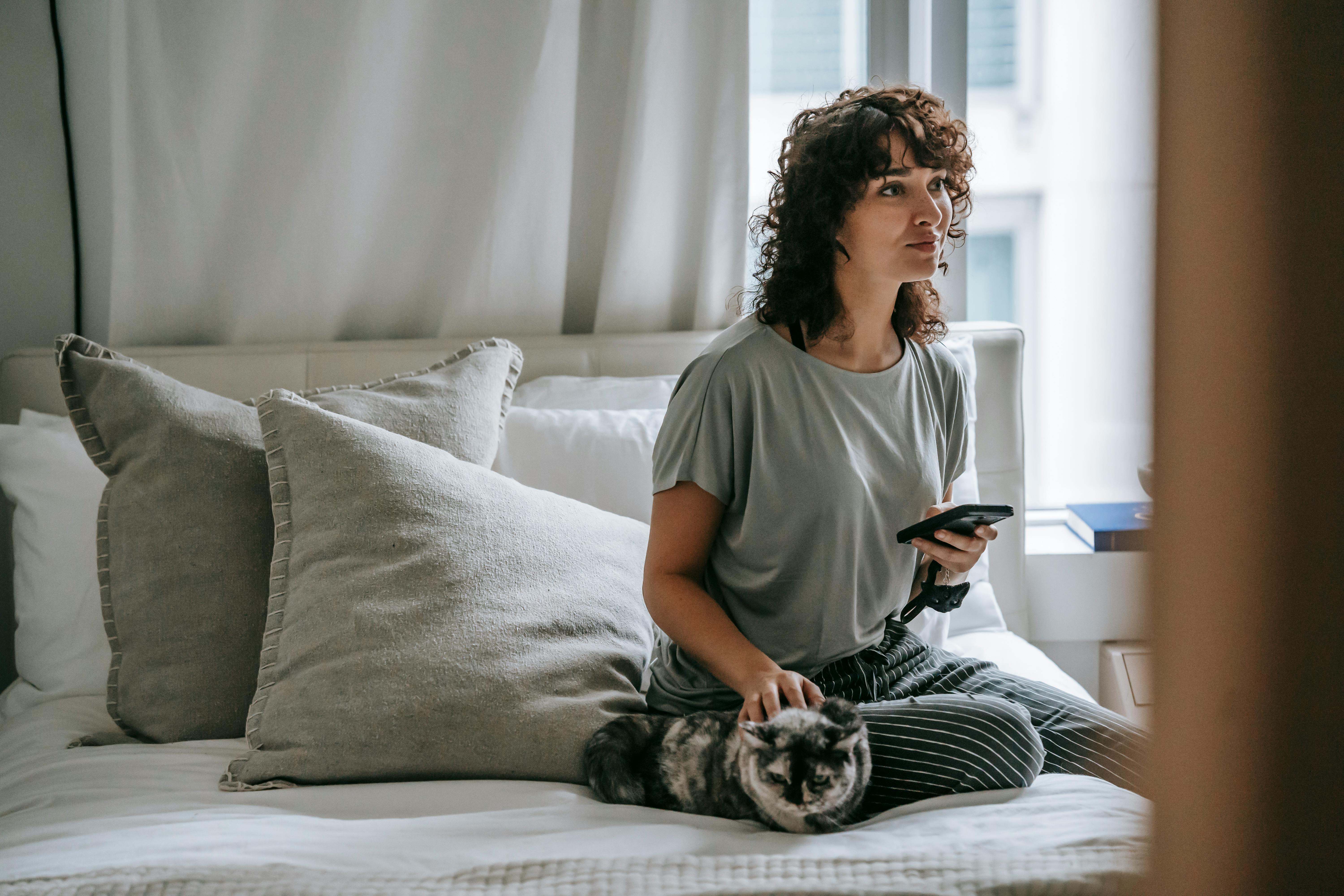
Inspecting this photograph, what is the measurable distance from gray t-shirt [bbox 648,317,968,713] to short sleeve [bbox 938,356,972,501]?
17cm

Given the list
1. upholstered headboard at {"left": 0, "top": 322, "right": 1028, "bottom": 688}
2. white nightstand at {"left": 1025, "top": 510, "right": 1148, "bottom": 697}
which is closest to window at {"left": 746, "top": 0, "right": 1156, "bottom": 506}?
white nightstand at {"left": 1025, "top": 510, "right": 1148, "bottom": 697}

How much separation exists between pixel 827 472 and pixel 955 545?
0.19 meters

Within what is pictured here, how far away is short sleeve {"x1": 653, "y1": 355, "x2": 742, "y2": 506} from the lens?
119 cm

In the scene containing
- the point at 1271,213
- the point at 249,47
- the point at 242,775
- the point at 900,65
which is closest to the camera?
the point at 1271,213

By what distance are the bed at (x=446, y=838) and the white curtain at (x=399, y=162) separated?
0.92m

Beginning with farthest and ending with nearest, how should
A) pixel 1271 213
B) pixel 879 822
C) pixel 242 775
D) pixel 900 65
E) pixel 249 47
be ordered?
1. pixel 900 65
2. pixel 249 47
3. pixel 242 775
4. pixel 879 822
5. pixel 1271 213

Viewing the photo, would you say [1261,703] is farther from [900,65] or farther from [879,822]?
[900,65]

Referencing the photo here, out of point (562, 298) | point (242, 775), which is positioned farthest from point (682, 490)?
point (562, 298)

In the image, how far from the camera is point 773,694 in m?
1.01

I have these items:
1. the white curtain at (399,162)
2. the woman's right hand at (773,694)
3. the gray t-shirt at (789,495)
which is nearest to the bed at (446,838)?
the woman's right hand at (773,694)

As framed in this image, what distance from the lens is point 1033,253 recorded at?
1.91m

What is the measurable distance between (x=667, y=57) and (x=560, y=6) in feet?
0.79

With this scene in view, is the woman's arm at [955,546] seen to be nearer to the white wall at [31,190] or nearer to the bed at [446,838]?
the bed at [446,838]

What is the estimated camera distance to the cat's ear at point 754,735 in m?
0.93
